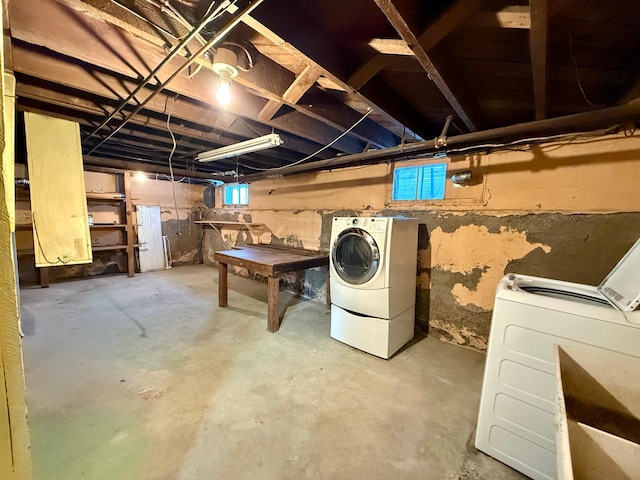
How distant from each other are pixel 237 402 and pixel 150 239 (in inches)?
190

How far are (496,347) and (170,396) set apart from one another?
208 cm

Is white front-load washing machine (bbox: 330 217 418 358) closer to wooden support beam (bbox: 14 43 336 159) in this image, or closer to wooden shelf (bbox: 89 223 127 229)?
wooden support beam (bbox: 14 43 336 159)

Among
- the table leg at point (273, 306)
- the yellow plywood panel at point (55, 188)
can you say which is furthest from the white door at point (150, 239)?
the table leg at point (273, 306)

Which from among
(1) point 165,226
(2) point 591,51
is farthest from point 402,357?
(1) point 165,226

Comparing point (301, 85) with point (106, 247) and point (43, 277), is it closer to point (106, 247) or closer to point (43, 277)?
point (106, 247)

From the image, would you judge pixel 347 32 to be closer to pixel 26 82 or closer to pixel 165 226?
pixel 26 82

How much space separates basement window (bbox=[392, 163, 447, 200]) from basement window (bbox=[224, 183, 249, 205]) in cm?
326

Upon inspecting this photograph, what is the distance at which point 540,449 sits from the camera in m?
1.30

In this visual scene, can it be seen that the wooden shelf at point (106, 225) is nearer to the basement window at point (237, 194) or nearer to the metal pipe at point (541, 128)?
the basement window at point (237, 194)

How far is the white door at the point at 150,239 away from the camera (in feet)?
17.5

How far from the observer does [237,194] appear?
568 centimetres

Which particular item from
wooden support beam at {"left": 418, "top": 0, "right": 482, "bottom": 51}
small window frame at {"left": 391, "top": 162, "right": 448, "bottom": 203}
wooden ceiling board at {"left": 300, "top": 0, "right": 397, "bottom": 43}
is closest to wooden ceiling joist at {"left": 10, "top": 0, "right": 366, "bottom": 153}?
wooden ceiling board at {"left": 300, "top": 0, "right": 397, "bottom": 43}

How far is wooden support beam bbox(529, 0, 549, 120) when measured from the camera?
3.18 ft

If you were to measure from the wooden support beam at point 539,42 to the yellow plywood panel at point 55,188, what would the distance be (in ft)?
9.91
